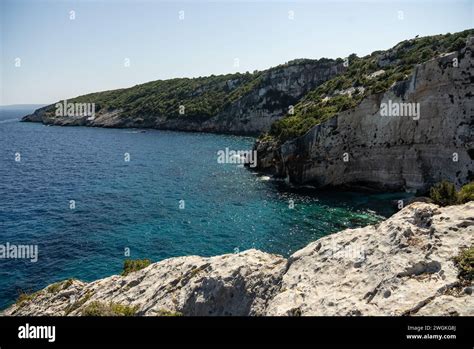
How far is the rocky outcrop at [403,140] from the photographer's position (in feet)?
162

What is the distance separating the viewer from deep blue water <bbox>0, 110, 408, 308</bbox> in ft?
Result: 124

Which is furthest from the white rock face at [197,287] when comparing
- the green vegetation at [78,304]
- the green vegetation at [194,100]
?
the green vegetation at [194,100]

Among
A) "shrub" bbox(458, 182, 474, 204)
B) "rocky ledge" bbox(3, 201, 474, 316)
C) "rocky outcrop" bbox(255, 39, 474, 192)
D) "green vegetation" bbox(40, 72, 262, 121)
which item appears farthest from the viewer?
"green vegetation" bbox(40, 72, 262, 121)

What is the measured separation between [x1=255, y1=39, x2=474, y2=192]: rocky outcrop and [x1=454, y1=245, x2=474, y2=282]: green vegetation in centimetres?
4276

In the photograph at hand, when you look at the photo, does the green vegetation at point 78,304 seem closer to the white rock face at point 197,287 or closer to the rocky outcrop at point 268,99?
the white rock face at point 197,287

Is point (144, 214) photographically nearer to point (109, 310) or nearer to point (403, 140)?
point (109, 310)

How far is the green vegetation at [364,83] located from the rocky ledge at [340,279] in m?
49.1

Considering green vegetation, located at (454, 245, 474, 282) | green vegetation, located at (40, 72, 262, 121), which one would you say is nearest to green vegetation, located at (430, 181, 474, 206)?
green vegetation, located at (454, 245, 474, 282)

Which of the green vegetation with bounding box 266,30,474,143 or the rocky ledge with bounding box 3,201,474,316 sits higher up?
the green vegetation with bounding box 266,30,474,143

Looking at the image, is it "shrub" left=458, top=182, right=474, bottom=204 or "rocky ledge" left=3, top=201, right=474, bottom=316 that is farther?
"shrub" left=458, top=182, right=474, bottom=204

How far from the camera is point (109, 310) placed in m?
15.1

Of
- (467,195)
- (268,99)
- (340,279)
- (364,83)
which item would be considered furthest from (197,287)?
(268,99)

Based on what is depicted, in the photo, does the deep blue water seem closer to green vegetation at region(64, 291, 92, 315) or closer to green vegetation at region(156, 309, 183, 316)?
green vegetation at region(64, 291, 92, 315)
